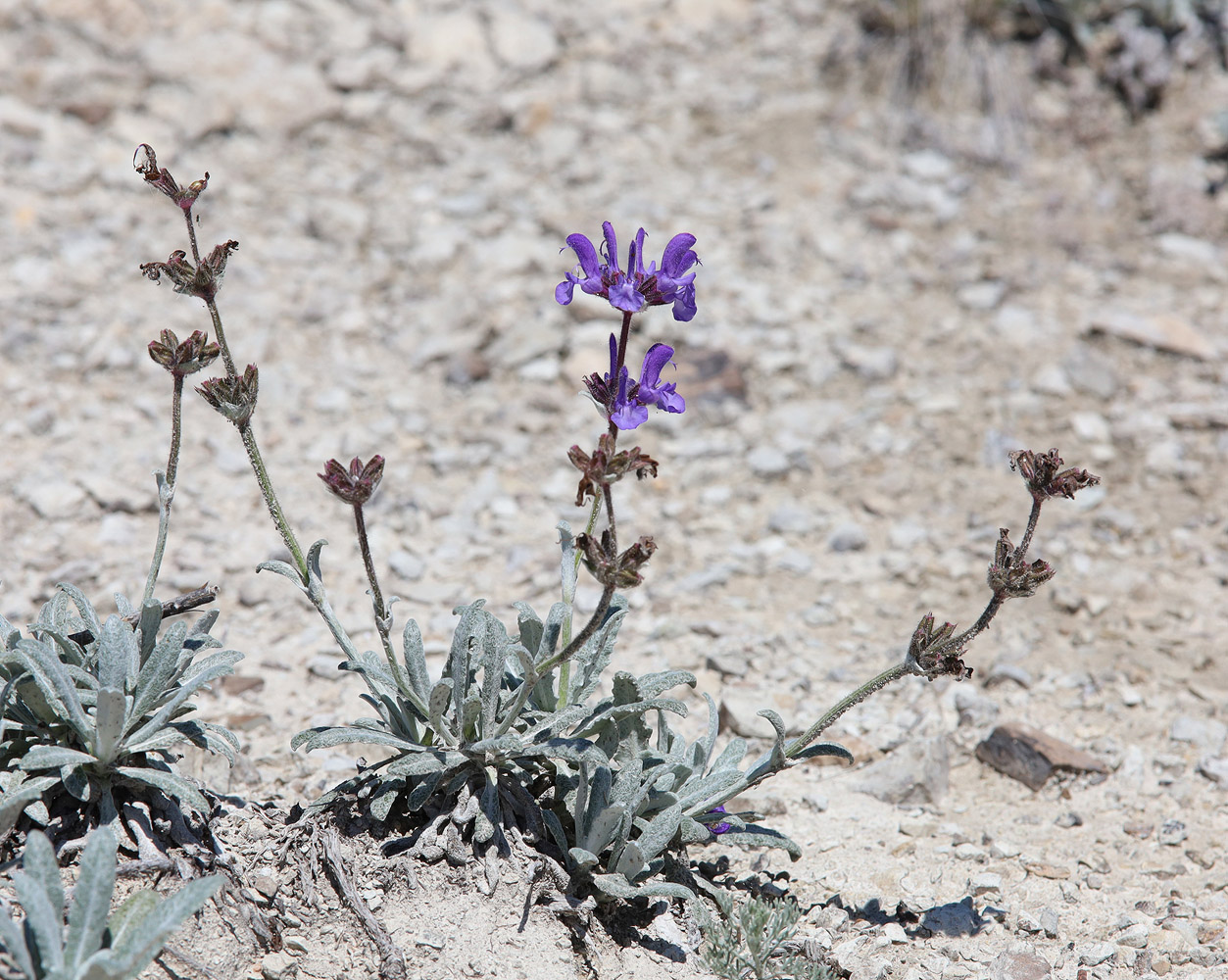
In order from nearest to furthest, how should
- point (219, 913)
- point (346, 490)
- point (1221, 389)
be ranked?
1. point (346, 490)
2. point (219, 913)
3. point (1221, 389)

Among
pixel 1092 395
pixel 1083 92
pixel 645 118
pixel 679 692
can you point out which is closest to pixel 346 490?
pixel 679 692

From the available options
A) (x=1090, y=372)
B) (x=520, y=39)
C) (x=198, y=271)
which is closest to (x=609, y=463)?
(x=198, y=271)

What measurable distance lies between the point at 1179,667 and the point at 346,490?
3.31 meters

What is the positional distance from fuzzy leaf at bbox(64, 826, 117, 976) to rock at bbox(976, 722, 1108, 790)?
9.22 ft

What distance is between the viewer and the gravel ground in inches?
135

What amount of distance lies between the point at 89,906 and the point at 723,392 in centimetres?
402

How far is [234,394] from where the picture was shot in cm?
262

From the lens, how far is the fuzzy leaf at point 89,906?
2230 millimetres

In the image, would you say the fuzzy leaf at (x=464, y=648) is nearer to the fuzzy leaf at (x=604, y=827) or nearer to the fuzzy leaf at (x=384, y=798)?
the fuzzy leaf at (x=384, y=798)

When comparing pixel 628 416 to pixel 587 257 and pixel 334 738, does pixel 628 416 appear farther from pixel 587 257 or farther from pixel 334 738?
pixel 334 738

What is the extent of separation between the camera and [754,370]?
19.0 ft

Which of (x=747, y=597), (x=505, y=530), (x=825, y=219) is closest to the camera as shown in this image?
(x=747, y=597)

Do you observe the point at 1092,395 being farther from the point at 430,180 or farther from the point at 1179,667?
the point at 430,180

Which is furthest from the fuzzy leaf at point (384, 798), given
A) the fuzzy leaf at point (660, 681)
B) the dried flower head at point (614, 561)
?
the dried flower head at point (614, 561)
